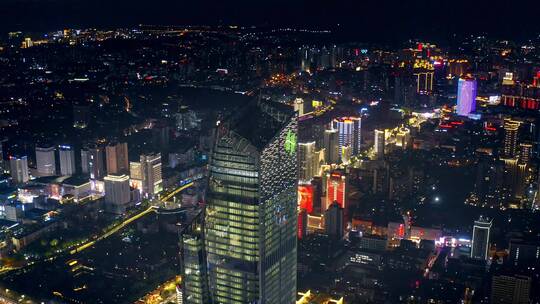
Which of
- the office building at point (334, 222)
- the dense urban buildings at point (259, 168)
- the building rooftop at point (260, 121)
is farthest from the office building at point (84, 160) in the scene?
the building rooftop at point (260, 121)

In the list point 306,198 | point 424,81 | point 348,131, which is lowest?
point 306,198

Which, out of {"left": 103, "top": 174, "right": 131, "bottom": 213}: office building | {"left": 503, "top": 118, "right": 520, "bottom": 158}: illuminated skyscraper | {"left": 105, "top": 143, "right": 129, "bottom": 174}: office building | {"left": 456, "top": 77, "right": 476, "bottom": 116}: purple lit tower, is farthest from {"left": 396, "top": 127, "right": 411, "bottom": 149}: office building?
{"left": 103, "top": 174, "right": 131, "bottom": 213}: office building

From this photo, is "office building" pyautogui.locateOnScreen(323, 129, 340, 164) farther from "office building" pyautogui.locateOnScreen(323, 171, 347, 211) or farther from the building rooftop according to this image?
the building rooftop

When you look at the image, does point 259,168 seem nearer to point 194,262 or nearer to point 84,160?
→ point 194,262

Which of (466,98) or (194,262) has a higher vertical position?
(194,262)

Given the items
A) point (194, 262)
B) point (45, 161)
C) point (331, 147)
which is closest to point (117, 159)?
point (45, 161)

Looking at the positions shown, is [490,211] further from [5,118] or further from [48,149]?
[5,118]
